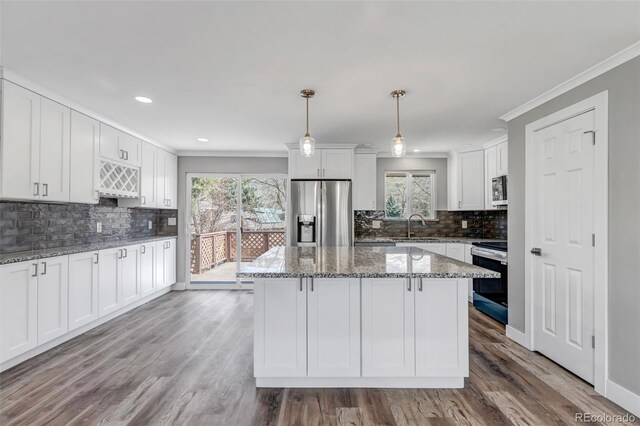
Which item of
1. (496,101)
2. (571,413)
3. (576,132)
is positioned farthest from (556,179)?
(571,413)

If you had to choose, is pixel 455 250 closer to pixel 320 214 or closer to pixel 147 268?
pixel 320 214

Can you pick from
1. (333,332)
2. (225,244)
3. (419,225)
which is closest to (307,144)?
(333,332)

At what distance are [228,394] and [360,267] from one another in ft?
4.12

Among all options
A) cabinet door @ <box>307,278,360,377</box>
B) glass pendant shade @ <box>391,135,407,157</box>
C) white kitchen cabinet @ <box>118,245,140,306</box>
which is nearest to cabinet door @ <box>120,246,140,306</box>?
white kitchen cabinet @ <box>118,245,140,306</box>

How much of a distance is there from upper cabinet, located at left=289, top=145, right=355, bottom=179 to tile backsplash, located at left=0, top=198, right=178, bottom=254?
239 cm

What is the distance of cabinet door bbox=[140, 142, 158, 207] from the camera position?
4238 mm

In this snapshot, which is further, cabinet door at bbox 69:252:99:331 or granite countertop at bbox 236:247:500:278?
cabinet door at bbox 69:252:99:331

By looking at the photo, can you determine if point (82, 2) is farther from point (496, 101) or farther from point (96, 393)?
point (496, 101)


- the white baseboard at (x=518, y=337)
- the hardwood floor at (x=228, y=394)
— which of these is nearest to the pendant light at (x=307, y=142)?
the hardwood floor at (x=228, y=394)

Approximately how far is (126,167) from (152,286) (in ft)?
5.48

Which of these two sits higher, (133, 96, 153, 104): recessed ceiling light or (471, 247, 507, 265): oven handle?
(133, 96, 153, 104): recessed ceiling light

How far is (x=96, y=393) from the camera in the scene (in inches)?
84.6

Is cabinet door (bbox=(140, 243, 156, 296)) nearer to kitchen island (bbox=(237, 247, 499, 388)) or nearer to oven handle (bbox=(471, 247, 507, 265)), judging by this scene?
kitchen island (bbox=(237, 247, 499, 388))

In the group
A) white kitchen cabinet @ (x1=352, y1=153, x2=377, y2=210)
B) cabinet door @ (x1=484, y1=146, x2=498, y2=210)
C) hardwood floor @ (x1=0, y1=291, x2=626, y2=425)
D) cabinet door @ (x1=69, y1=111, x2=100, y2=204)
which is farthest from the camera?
white kitchen cabinet @ (x1=352, y1=153, x2=377, y2=210)
